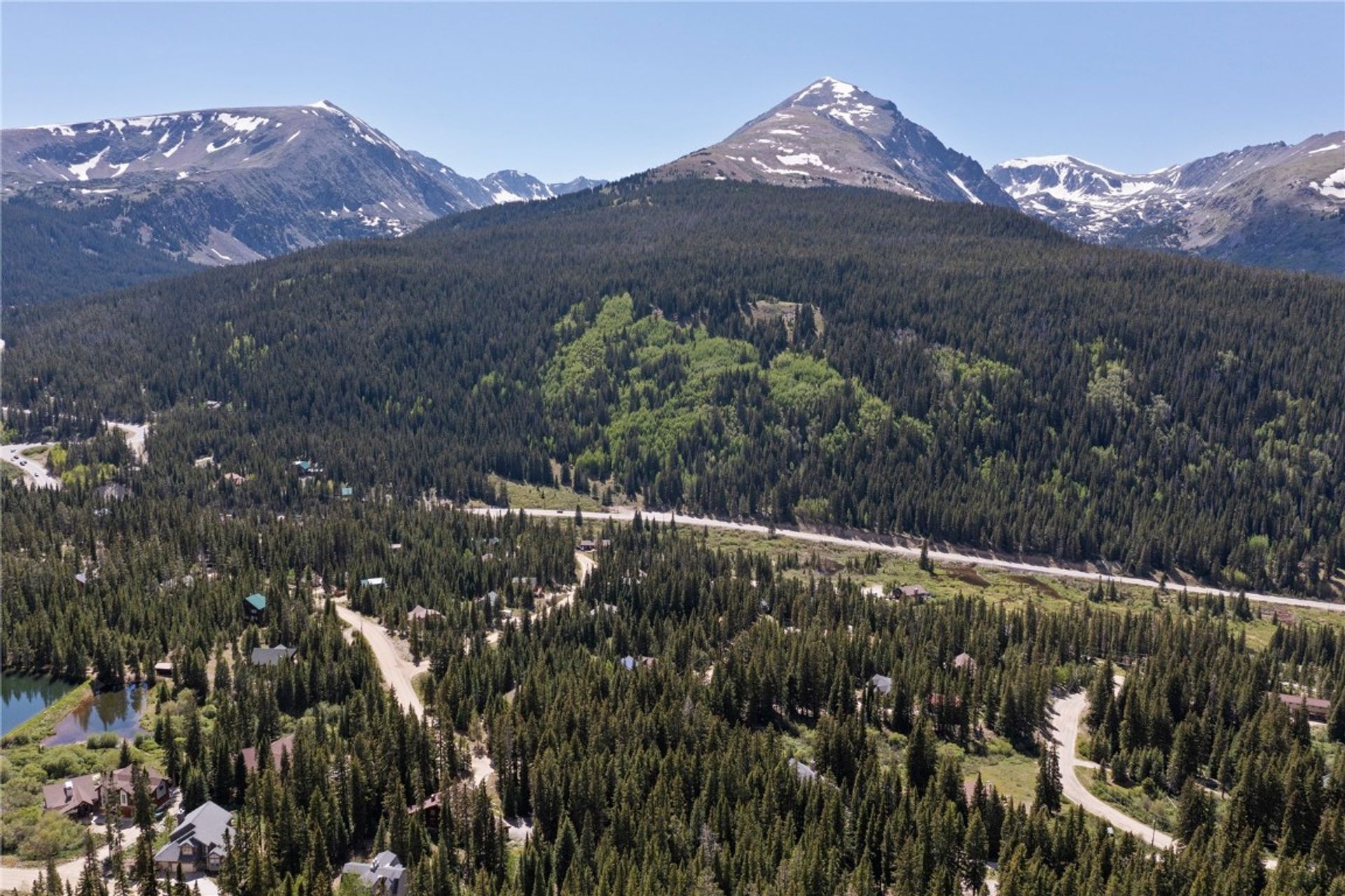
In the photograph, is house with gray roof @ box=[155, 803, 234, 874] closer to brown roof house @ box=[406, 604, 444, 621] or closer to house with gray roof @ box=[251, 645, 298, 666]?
house with gray roof @ box=[251, 645, 298, 666]

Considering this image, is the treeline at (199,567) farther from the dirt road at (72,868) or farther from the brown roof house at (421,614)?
the dirt road at (72,868)

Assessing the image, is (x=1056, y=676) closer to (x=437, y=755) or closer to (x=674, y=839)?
(x=674, y=839)

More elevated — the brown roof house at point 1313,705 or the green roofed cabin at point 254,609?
the green roofed cabin at point 254,609

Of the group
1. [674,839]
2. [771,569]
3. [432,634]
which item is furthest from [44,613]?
[771,569]

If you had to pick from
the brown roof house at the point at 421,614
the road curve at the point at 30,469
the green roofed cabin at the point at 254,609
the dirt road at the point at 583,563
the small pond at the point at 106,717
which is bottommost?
the dirt road at the point at 583,563

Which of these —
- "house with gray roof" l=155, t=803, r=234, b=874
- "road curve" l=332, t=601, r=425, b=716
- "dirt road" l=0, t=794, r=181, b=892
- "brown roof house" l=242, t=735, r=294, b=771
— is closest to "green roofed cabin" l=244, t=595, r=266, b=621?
"road curve" l=332, t=601, r=425, b=716

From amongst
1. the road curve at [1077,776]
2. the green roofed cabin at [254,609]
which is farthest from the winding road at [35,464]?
the road curve at [1077,776]
